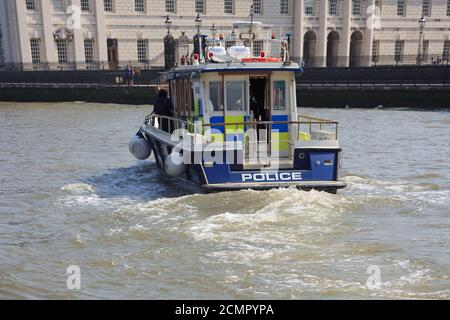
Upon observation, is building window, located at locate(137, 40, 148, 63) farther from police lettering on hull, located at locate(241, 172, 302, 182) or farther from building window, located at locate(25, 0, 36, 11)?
police lettering on hull, located at locate(241, 172, 302, 182)

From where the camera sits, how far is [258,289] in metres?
7.52

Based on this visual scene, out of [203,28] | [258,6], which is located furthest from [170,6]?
[258,6]

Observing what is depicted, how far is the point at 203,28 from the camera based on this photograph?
5469 cm

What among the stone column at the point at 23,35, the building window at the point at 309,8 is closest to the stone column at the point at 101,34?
the stone column at the point at 23,35

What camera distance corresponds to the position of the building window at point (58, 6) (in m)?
50.3

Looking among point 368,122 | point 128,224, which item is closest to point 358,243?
point 128,224

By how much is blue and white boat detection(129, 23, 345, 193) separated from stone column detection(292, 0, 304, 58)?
45168 mm

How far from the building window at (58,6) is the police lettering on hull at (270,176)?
4409 centimetres

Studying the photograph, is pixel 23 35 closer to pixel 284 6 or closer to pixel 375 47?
pixel 284 6

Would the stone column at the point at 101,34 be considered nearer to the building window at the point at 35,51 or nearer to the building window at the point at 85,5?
the building window at the point at 85,5

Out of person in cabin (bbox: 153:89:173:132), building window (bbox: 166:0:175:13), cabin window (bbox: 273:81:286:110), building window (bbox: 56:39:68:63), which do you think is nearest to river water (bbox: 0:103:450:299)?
person in cabin (bbox: 153:89:173:132)

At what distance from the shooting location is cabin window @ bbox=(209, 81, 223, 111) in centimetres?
1275

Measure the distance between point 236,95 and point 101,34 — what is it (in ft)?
140
